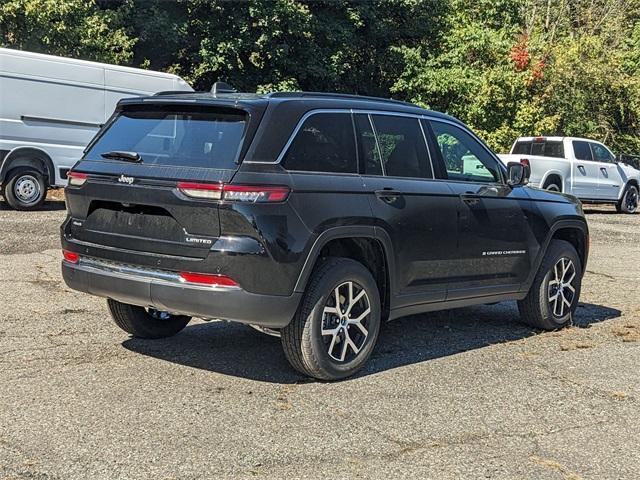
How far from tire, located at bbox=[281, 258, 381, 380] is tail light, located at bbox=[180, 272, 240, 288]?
531mm

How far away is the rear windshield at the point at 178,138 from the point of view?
5.02 m

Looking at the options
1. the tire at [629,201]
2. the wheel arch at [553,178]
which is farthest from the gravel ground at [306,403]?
the tire at [629,201]

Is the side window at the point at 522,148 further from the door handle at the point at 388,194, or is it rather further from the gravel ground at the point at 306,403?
the door handle at the point at 388,194

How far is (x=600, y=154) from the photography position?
21.4 m

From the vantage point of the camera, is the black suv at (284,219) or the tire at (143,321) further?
the tire at (143,321)

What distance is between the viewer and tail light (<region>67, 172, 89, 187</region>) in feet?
17.9

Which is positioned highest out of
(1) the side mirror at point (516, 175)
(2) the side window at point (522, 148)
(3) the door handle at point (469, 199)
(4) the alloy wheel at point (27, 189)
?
(2) the side window at point (522, 148)

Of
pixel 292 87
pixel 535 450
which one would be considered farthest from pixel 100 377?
pixel 292 87

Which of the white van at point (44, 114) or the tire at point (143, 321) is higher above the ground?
the white van at point (44, 114)

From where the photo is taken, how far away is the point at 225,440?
423cm

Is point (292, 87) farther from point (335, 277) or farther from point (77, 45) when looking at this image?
point (335, 277)

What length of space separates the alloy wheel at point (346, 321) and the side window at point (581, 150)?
16305 mm

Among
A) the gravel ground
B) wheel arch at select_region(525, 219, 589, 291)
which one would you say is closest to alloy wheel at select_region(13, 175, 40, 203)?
the gravel ground

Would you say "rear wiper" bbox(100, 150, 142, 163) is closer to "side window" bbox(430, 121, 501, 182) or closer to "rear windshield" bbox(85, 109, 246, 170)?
"rear windshield" bbox(85, 109, 246, 170)
